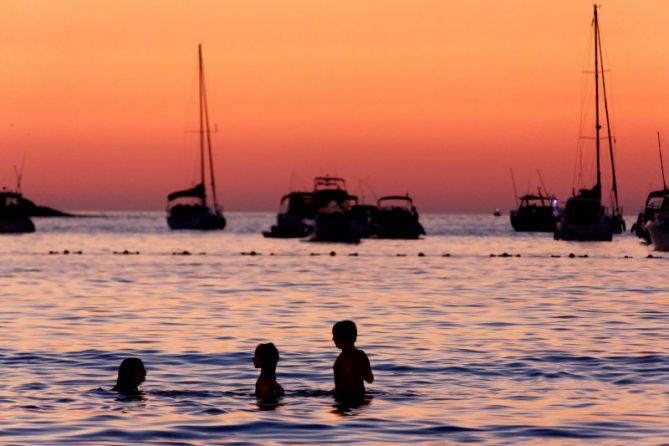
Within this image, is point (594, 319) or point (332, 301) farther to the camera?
point (332, 301)

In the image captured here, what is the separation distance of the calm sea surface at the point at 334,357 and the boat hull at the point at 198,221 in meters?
103

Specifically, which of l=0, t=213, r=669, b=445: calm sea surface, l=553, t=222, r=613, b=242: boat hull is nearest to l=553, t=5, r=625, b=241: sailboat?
l=553, t=222, r=613, b=242: boat hull

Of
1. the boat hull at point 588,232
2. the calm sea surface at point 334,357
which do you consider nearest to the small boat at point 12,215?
the boat hull at point 588,232

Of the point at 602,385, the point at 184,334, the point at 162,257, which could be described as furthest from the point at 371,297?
the point at 162,257

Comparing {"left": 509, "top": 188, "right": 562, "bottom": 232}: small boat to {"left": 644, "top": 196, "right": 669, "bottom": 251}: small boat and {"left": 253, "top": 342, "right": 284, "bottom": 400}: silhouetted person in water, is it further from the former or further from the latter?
{"left": 253, "top": 342, "right": 284, "bottom": 400}: silhouetted person in water

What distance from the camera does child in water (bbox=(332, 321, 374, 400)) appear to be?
1856 centimetres

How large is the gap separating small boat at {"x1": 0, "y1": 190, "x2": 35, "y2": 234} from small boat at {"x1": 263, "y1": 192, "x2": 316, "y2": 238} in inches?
1093

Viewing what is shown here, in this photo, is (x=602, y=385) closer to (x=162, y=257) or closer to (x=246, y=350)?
(x=246, y=350)

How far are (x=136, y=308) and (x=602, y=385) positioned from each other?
20297 millimetres

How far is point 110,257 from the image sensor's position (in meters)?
87.6

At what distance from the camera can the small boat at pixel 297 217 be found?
13400cm

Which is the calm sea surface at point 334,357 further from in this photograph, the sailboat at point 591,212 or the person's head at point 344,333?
the sailboat at point 591,212

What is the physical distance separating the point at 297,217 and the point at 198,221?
26.8m

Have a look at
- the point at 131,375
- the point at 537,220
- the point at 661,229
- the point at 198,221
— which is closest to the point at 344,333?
the point at 131,375
